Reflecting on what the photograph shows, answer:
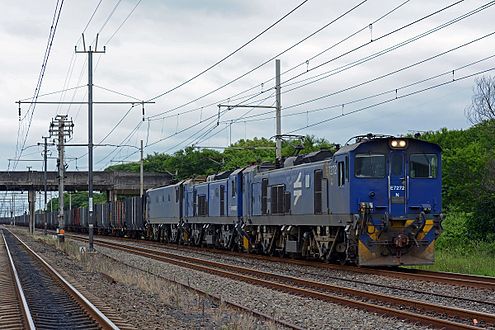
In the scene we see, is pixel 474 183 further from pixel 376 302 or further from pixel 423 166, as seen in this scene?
pixel 376 302

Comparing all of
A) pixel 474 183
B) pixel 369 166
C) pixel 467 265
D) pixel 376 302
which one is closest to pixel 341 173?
pixel 369 166

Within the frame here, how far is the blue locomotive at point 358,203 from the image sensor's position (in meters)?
21.1

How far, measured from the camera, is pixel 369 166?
2148 centimetres

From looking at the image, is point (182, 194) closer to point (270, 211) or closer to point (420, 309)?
point (270, 211)

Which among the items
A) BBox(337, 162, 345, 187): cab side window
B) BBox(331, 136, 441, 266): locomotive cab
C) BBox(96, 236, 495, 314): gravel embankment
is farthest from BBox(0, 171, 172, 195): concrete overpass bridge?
BBox(331, 136, 441, 266): locomotive cab

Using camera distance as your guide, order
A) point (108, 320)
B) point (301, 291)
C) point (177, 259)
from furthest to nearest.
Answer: point (177, 259) → point (301, 291) → point (108, 320)

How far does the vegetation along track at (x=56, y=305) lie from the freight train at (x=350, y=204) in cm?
776

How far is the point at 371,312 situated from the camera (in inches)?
550

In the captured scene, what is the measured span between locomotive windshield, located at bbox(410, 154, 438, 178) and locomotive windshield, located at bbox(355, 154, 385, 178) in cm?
95

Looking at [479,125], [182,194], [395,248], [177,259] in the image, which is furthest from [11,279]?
[479,125]

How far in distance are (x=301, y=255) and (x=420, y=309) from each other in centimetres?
1350

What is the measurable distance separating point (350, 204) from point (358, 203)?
8.6 inches

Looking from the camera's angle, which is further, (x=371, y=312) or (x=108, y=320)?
(x=371, y=312)

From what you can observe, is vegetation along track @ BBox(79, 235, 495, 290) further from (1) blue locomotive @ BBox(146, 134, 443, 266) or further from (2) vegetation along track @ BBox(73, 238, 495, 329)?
(2) vegetation along track @ BBox(73, 238, 495, 329)
